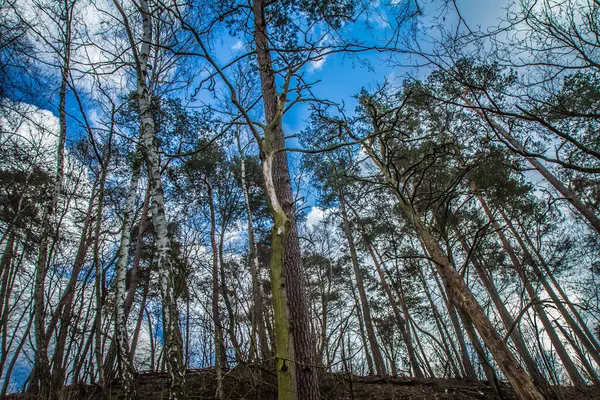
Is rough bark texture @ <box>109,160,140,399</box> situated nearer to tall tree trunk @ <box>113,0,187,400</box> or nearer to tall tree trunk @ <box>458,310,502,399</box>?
tall tree trunk @ <box>113,0,187,400</box>

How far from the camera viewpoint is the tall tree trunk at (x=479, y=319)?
196 centimetres

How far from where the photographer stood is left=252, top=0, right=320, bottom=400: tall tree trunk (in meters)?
1.04

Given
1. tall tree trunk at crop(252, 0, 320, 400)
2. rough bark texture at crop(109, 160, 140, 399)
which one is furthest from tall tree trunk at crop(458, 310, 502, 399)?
rough bark texture at crop(109, 160, 140, 399)

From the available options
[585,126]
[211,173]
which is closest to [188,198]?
[211,173]

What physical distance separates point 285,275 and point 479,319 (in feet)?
6.24

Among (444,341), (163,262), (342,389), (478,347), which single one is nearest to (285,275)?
(478,347)

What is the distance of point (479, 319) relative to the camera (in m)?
→ 2.30

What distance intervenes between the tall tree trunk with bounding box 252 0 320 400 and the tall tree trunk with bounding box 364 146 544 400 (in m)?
1.45

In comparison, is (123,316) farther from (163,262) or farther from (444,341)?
(444,341)

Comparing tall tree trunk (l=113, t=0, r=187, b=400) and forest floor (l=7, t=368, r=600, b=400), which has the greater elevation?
tall tree trunk (l=113, t=0, r=187, b=400)

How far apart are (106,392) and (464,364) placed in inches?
246

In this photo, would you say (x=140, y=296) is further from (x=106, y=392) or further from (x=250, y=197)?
(x=106, y=392)

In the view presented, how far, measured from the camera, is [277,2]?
486cm

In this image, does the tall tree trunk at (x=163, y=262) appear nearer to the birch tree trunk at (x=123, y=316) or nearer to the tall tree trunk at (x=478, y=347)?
the birch tree trunk at (x=123, y=316)
